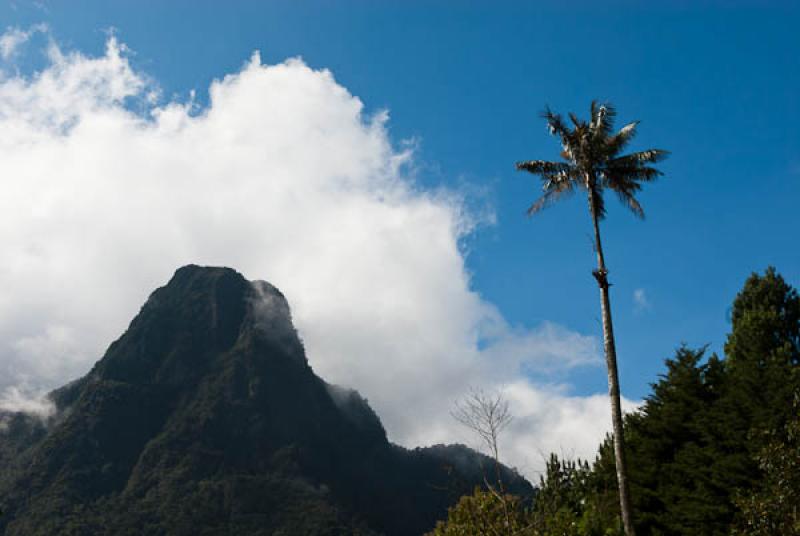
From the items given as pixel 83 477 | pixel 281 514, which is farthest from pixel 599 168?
pixel 83 477

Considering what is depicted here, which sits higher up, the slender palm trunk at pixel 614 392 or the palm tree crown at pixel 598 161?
the palm tree crown at pixel 598 161

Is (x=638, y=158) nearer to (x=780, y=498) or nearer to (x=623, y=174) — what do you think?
(x=623, y=174)

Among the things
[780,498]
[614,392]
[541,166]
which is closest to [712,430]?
[780,498]

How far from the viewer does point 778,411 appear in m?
32.1

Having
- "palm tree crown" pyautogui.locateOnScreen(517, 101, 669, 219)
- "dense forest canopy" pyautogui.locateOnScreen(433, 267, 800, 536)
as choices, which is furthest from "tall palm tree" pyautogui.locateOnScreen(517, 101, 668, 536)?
"dense forest canopy" pyautogui.locateOnScreen(433, 267, 800, 536)

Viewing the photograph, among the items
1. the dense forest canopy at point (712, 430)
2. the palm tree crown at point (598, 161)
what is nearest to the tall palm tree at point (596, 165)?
the palm tree crown at point (598, 161)

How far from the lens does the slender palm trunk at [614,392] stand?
20906 millimetres

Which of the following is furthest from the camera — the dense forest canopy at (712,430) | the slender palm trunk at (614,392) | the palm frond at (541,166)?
the dense forest canopy at (712,430)

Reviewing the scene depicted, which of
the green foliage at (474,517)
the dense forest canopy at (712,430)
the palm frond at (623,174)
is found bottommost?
the green foliage at (474,517)

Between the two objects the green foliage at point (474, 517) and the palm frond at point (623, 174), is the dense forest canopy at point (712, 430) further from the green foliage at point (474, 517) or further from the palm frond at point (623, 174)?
the palm frond at point (623, 174)

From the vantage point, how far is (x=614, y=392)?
21828 mm

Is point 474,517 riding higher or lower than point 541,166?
lower

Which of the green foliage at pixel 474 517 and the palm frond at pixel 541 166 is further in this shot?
the palm frond at pixel 541 166

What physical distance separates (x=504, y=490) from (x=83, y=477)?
677 ft
